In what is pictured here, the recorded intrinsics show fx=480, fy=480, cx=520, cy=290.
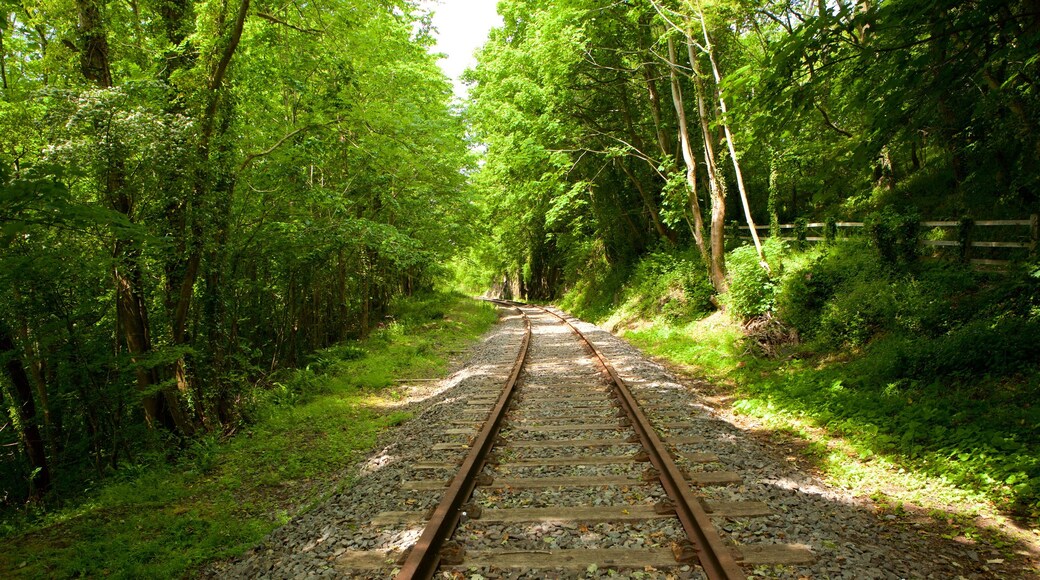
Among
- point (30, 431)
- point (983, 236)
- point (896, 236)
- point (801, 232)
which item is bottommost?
point (30, 431)

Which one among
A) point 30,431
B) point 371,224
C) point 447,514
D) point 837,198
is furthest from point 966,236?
point 30,431

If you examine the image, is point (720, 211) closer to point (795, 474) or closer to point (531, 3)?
point (795, 474)

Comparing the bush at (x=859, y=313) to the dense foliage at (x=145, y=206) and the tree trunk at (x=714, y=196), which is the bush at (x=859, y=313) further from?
the dense foliage at (x=145, y=206)

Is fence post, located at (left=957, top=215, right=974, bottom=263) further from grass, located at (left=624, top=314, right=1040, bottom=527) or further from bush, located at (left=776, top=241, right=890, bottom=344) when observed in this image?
grass, located at (left=624, top=314, right=1040, bottom=527)

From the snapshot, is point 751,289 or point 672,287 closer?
point 751,289

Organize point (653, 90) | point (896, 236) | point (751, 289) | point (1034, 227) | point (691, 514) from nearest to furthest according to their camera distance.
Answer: point (691, 514), point (1034, 227), point (896, 236), point (751, 289), point (653, 90)

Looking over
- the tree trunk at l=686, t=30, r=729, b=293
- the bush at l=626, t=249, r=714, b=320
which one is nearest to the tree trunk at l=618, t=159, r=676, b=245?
the bush at l=626, t=249, r=714, b=320

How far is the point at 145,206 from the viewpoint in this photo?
5641 mm

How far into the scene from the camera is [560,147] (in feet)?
49.6

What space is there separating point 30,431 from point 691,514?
27.0 ft

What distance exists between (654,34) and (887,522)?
12.1 m

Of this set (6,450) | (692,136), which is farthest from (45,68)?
(692,136)

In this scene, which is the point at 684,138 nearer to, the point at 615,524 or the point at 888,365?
the point at 888,365

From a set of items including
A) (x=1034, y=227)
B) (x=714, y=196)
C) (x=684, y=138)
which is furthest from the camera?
(x=684, y=138)
